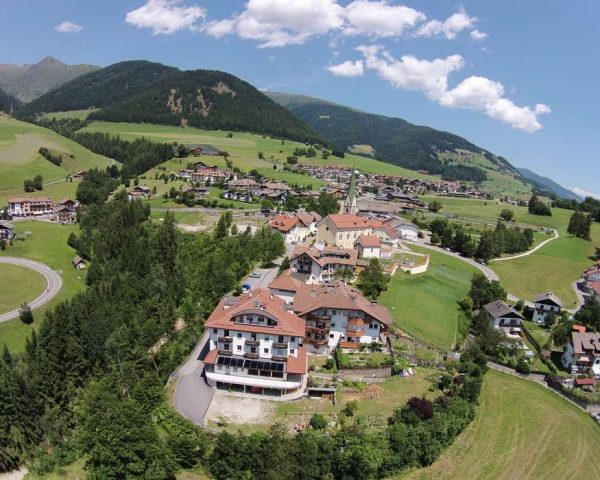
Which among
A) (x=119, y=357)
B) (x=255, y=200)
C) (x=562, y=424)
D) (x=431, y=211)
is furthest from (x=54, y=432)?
(x=431, y=211)

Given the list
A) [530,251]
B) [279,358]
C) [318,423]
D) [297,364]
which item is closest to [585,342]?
[297,364]

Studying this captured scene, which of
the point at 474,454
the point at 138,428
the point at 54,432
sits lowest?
the point at 54,432

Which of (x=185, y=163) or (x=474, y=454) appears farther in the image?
(x=185, y=163)

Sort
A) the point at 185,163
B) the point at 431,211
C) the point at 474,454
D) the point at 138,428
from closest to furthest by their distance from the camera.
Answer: the point at 138,428
the point at 474,454
the point at 431,211
the point at 185,163

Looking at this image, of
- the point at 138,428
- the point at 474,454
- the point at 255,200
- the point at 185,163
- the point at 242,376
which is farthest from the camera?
the point at 185,163

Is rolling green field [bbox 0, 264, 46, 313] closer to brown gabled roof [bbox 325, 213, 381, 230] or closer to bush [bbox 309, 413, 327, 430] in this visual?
brown gabled roof [bbox 325, 213, 381, 230]

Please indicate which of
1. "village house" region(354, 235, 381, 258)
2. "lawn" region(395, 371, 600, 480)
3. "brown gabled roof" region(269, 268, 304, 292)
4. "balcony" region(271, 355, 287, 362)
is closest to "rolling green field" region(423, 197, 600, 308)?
"village house" region(354, 235, 381, 258)

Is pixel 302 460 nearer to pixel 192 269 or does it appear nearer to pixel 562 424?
pixel 562 424

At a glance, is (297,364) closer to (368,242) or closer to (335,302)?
(335,302)
